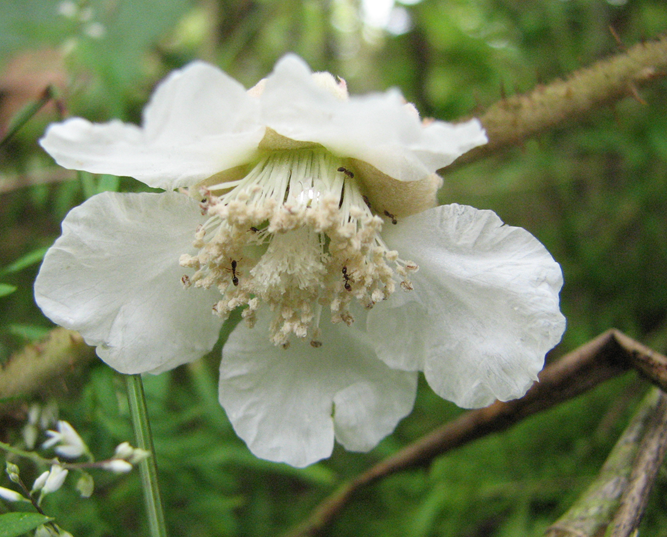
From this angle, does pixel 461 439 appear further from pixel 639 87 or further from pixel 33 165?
pixel 33 165

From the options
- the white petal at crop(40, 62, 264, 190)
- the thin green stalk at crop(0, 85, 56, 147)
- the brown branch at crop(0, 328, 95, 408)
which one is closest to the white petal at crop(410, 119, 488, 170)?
the white petal at crop(40, 62, 264, 190)

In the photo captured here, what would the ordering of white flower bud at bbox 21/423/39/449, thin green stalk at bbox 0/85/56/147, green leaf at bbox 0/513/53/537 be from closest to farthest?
green leaf at bbox 0/513/53/537
white flower bud at bbox 21/423/39/449
thin green stalk at bbox 0/85/56/147

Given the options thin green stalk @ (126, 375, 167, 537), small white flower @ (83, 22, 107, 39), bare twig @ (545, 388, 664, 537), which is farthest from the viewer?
small white flower @ (83, 22, 107, 39)

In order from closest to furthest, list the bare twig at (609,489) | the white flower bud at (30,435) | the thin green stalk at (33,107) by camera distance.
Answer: the bare twig at (609,489), the white flower bud at (30,435), the thin green stalk at (33,107)

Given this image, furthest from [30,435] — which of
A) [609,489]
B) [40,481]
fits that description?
[609,489]

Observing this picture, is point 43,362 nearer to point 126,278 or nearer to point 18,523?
point 126,278

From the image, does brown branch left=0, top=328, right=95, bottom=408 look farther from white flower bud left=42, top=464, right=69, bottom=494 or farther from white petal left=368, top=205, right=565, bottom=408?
white petal left=368, top=205, right=565, bottom=408

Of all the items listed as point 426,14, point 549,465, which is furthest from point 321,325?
point 426,14

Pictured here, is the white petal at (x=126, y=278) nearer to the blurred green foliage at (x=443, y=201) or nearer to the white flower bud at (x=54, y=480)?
the blurred green foliage at (x=443, y=201)

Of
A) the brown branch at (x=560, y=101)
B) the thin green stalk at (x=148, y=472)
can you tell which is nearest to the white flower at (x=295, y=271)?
the thin green stalk at (x=148, y=472)
